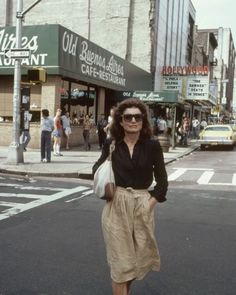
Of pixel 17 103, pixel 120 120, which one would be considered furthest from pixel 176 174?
pixel 120 120

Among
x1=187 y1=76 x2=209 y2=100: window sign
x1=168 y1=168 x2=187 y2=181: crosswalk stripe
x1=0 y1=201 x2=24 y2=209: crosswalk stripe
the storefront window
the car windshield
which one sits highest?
x1=187 y1=76 x2=209 y2=100: window sign

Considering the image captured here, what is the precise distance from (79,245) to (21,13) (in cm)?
1013

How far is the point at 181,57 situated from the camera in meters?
48.8

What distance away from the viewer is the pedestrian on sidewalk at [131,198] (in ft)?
11.6

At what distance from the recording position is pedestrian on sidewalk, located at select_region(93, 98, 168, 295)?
11.6ft

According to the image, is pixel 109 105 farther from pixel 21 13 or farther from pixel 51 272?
pixel 51 272

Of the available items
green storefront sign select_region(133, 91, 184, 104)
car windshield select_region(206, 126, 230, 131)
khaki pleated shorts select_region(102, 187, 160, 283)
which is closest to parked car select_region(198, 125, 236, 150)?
car windshield select_region(206, 126, 230, 131)

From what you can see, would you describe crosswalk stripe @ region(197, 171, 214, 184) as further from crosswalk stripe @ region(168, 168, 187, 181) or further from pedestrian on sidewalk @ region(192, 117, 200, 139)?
pedestrian on sidewalk @ region(192, 117, 200, 139)

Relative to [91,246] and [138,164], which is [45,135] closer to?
[91,246]

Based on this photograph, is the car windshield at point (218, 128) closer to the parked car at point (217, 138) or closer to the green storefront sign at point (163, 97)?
the parked car at point (217, 138)

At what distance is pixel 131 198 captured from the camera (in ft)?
11.6

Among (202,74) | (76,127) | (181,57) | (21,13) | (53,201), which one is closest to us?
(53,201)

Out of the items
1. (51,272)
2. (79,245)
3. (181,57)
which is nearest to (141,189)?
(51,272)

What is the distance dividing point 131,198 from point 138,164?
0.27m
